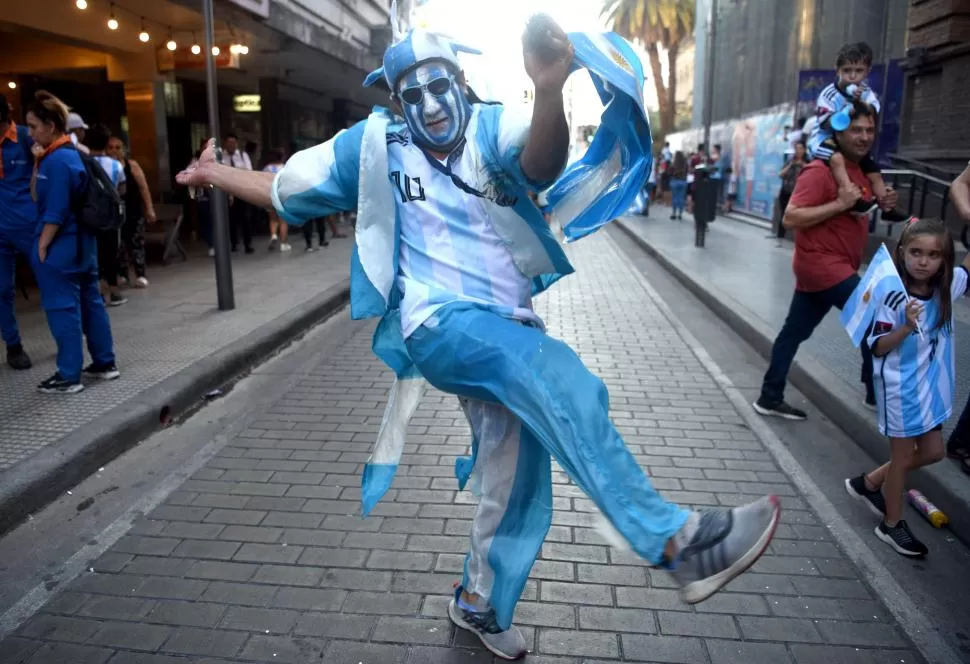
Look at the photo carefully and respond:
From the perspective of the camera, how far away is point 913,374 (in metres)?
3.48

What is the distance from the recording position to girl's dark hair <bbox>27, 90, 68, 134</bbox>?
5.30 meters

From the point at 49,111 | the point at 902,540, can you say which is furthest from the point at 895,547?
the point at 49,111

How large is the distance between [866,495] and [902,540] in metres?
0.48

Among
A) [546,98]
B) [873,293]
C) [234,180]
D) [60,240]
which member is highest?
[546,98]

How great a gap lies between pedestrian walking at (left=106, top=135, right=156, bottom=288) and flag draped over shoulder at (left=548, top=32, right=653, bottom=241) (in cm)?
824

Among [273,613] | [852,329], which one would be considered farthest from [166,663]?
[852,329]

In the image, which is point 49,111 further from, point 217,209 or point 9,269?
point 217,209

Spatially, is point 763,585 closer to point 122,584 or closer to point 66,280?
point 122,584

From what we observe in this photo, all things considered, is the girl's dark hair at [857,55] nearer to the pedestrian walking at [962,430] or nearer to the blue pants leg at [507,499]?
the pedestrian walking at [962,430]

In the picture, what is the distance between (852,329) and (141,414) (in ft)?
13.7

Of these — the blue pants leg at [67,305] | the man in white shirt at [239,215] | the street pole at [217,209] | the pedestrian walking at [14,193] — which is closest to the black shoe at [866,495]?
the blue pants leg at [67,305]

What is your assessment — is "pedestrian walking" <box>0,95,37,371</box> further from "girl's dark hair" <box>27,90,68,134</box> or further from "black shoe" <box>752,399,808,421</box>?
"black shoe" <box>752,399,808,421</box>

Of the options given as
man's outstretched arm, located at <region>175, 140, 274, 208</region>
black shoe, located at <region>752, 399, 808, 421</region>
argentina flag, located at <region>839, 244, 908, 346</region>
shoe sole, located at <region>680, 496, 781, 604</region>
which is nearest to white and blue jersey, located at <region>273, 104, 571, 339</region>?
man's outstretched arm, located at <region>175, 140, 274, 208</region>

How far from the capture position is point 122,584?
3.25 m
